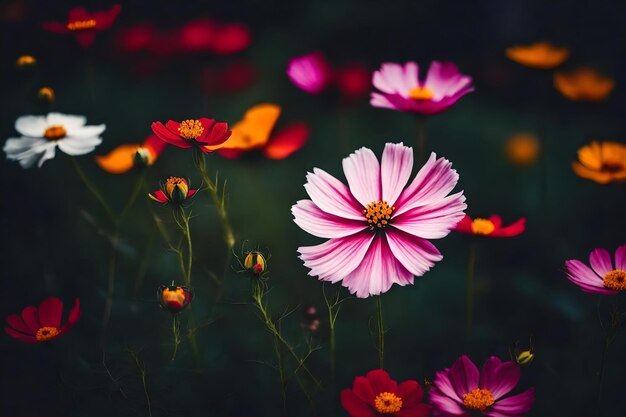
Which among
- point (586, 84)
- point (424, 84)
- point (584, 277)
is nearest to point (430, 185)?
point (584, 277)

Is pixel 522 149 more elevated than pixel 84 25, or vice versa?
pixel 84 25

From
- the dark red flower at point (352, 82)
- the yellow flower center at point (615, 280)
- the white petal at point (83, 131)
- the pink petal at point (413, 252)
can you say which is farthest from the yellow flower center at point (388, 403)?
the dark red flower at point (352, 82)

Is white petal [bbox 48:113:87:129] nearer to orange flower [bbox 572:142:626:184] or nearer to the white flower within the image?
the white flower

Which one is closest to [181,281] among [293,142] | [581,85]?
[293,142]

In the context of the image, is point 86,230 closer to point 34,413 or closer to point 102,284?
point 102,284

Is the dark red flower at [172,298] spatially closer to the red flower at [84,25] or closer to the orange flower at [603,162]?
the red flower at [84,25]

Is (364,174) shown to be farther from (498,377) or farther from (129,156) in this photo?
(129,156)
